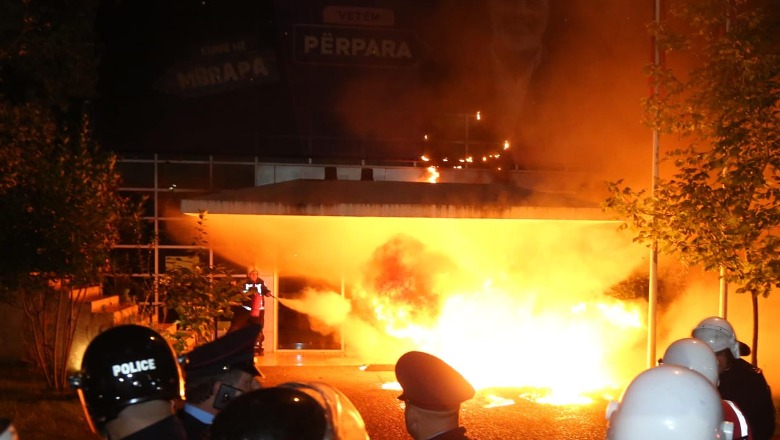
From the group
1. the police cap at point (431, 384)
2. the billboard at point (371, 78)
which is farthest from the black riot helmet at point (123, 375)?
the billboard at point (371, 78)

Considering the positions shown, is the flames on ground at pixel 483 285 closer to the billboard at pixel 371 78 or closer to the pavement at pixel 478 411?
the pavement at pixel 478 411

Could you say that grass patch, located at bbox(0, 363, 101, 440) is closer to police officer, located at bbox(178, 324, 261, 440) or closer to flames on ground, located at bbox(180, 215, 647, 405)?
flames on ground, located at bbox(180, 215, 647, 405)

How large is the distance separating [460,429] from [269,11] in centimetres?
1139

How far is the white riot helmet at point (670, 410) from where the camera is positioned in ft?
7.89

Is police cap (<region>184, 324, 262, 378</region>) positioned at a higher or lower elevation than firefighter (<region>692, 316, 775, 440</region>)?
higher

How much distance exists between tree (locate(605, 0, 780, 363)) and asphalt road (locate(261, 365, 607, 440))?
236cm

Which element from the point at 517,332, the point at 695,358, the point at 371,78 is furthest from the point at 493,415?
the point at 371,78

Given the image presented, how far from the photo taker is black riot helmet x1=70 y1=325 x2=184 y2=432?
254 cm

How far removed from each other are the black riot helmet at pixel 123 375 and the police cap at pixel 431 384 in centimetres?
88

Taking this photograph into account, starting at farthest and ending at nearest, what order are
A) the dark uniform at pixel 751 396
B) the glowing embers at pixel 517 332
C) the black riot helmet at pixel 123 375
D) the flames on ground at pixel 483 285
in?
1. the flames on ground at pixel 483 285
2. the glowing embers at pixel 517 332
3. the dark uniform at pixel 751 396
4. the black riot helmet at pixel 123 375

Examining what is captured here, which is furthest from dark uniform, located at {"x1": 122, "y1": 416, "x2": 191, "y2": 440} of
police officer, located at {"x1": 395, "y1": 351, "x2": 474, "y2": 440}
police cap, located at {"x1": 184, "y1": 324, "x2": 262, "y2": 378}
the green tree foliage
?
the green tree foliage

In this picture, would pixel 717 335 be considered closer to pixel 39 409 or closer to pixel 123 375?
pixel 123 375

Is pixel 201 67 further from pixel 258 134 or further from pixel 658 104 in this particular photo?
pixel 658 104

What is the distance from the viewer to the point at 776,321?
10.6m
